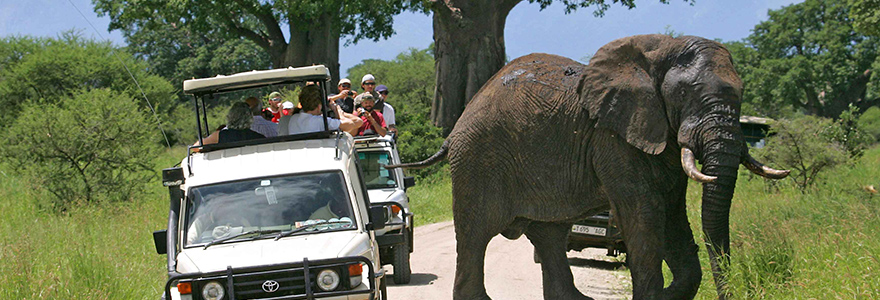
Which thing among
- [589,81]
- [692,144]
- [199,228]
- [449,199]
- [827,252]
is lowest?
[449,199]

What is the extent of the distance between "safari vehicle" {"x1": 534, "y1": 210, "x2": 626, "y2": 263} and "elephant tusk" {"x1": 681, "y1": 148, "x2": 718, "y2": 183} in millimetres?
4448

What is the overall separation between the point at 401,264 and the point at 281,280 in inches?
166

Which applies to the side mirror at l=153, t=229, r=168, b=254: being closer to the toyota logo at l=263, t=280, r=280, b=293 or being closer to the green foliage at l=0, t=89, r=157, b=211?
the toyota logo at l=263, t=280, r=280, b=293

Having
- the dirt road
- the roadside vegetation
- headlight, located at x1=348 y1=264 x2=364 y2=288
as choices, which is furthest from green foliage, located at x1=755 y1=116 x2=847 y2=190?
headlight, located at x1=348 y1=264 x2=364 y2=288

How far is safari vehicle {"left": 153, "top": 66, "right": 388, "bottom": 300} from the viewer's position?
6.44m

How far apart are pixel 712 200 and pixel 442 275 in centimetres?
527

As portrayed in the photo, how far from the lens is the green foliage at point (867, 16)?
13617 millimetres

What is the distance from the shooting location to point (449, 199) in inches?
806

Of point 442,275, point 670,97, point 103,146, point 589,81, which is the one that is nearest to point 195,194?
point 589,81

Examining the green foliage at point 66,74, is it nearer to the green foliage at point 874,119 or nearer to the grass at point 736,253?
the grass at point 736,253

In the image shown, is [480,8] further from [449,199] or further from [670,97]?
[670,97]

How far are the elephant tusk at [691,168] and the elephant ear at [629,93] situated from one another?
232mm

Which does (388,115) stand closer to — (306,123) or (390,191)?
(390,191)

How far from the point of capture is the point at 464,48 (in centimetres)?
2711
